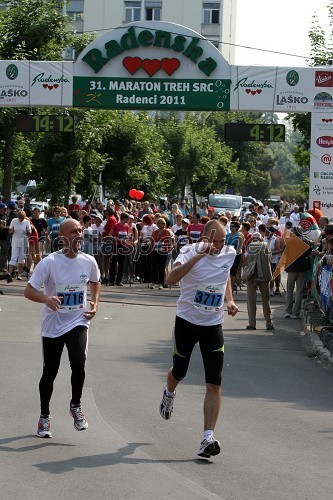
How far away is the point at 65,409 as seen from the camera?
9.67 meters

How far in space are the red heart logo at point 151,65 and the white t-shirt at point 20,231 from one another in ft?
15.7

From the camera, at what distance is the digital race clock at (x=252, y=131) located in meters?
26.0

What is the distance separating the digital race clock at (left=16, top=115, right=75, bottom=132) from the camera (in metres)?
26.2

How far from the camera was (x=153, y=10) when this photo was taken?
293 feet

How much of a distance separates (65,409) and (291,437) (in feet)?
6.93

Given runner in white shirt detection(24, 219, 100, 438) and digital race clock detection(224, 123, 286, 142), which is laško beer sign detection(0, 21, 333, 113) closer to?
digital race clock detection(224, 123, 286, 142)

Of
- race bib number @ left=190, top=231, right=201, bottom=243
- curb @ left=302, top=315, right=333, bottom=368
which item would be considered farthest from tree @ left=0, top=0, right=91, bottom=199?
curb @ left=302, top=315, right=333, bottom=368

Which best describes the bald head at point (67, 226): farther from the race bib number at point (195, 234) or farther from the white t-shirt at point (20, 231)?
the race bib number at point (195, 234)

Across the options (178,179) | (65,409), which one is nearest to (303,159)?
(65,409)

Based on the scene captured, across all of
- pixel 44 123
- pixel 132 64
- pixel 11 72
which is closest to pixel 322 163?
pixel 132 64

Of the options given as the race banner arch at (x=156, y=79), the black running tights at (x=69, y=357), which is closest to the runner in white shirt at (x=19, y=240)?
the race banner arch at (x=156, y=79)

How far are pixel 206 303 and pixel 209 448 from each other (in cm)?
114

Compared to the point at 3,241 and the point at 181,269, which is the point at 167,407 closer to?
the point at 181,269

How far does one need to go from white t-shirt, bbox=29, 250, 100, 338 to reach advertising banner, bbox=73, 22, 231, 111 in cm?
1811
